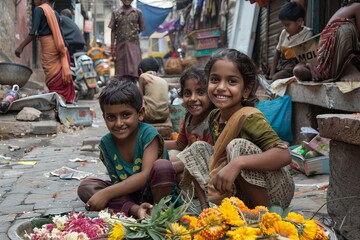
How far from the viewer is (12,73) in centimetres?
752

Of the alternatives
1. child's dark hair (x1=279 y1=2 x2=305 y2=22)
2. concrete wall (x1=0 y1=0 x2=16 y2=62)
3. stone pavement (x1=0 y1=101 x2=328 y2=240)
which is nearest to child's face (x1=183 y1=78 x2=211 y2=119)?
stone pavement (x1=0 y1=101 x2=328 y2=240)

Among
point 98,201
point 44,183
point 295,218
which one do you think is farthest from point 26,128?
point 295,218

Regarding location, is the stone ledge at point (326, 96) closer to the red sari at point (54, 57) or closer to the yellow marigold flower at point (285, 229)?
the yellow marigold flower at point (285, 229)

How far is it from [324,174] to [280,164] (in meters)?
1.96

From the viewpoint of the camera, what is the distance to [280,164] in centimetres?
241

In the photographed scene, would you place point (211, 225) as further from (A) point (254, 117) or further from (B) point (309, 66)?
(B) point (309, 66)

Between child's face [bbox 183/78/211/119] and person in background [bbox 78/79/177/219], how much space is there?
0.54 meters

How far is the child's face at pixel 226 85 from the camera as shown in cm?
263

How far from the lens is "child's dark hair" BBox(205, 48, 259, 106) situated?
2639 mm

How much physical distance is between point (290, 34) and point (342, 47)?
2019 mm

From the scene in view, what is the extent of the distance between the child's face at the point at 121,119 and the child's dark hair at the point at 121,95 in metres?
0.03

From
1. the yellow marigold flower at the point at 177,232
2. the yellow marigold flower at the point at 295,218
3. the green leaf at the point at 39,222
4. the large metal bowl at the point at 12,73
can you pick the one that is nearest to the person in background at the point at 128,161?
the green leaf at the point at 39,222

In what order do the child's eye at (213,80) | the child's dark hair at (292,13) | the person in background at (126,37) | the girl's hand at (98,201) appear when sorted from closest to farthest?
the child's eye at (213,80) → the girl's hand at (98,201) → the child's dark hair at (292,13) → the person in background at (126,37)

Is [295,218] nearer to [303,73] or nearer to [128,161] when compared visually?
→ [128,161]
